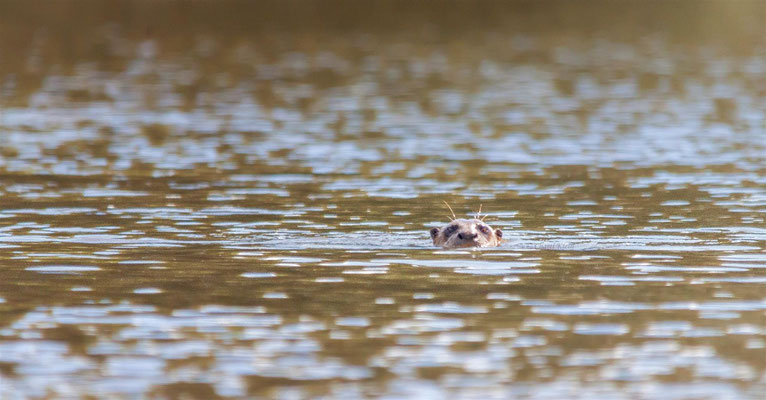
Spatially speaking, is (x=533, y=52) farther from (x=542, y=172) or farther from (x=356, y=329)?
(x=356, y=329)

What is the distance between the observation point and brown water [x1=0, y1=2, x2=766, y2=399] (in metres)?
17.9

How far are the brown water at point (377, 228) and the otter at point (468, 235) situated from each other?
1.50 feet

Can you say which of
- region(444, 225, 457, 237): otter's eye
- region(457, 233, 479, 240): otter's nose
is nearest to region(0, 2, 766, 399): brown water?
region(457, 233, 479, 240): otter's nose

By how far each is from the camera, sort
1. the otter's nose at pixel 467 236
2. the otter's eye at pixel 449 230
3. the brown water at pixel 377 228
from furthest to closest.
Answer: the otter's eye at pixel 449 230, the otter's nose at pixel 467 236, the brown water at pixel 377 228

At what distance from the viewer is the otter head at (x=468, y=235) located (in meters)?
26.7

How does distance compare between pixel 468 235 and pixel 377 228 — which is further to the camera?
pixel 377 228

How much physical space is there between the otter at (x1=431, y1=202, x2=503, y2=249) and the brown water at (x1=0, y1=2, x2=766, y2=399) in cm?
46

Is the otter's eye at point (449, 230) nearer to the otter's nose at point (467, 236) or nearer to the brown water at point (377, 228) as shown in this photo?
the otter's nose at point (467, 236)

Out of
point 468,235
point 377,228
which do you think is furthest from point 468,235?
point 377,228

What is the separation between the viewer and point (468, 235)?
87.4 feet

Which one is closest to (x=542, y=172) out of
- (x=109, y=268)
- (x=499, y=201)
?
(x=499, y=201)

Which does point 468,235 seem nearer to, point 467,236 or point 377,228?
point 467,236

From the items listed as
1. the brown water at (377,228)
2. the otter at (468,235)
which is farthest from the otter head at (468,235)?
the brown water at (377,228)

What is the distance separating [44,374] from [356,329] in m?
4.04
